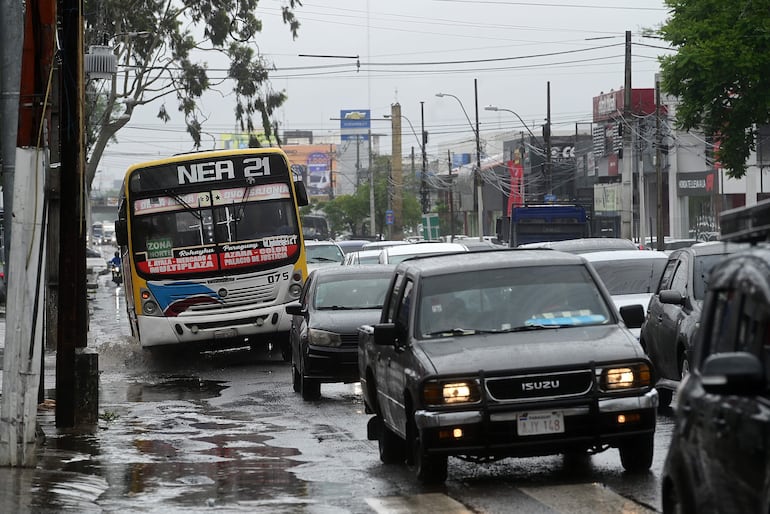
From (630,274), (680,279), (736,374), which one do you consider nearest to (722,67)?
(630,274)

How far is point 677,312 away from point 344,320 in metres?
5.17

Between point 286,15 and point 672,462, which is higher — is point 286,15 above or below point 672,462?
above

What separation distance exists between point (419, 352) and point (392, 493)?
1.02 meters

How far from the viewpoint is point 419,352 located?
34.2 feet

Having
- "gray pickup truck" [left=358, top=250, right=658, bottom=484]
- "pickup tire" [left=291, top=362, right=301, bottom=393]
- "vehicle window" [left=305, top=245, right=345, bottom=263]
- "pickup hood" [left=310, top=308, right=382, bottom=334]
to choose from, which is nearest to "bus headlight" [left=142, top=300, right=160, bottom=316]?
"pickup tire" [left=291, top=362, right=301, bottom=393]

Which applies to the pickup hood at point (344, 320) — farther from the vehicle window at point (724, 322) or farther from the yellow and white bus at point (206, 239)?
the vehicle window at point (724, 322)

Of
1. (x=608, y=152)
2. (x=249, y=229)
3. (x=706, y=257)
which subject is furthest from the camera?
(x=608, y=152)

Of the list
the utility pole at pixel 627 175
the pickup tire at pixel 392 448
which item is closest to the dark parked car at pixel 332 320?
the pickup tire at pixel 392 448

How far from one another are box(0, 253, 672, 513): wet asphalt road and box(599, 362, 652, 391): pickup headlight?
67 centimetres

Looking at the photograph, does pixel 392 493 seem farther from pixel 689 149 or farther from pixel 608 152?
pixel 608 152

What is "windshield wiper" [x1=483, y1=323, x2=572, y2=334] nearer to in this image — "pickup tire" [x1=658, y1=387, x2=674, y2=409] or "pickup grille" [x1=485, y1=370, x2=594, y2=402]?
"pickup grille" [x1=485, y1=370, x2=594, y2=402]

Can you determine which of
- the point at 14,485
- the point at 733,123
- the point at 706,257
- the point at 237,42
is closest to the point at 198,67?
the point at 237,42

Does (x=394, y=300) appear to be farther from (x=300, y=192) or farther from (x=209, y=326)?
(x=209, y=326)

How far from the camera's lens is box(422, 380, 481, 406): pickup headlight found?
32.2ft
